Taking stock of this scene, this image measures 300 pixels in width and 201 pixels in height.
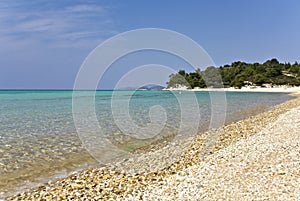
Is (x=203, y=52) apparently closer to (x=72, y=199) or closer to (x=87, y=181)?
(x=87, y=181)

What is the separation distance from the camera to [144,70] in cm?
922

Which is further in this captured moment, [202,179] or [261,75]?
[261,75]

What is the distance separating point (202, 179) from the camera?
566 centimetres

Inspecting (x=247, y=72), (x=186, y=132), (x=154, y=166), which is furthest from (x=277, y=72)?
(x=154, y=166)

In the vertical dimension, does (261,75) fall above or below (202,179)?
above

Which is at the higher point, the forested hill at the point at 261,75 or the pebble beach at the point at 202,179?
the forested hill at the point at 261,75

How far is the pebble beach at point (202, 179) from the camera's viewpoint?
4.91 meters

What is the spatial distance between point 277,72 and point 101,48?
101979 millimetres

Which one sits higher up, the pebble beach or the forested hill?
the forested hill

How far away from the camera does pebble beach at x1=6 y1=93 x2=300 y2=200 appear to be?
193 inches

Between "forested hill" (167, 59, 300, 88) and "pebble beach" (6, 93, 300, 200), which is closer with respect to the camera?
"pebble beach" (6, 93, 300, 200)

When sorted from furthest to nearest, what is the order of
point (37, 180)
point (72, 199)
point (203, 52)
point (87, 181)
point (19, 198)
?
point (203, 52), point (37, 180), point (87, 181), point (19, 198), point (72, 199)

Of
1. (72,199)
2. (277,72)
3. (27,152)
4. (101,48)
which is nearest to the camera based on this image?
(72,199)

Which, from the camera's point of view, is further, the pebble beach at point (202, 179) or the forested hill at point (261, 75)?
the forested hill at point (261, 75)
